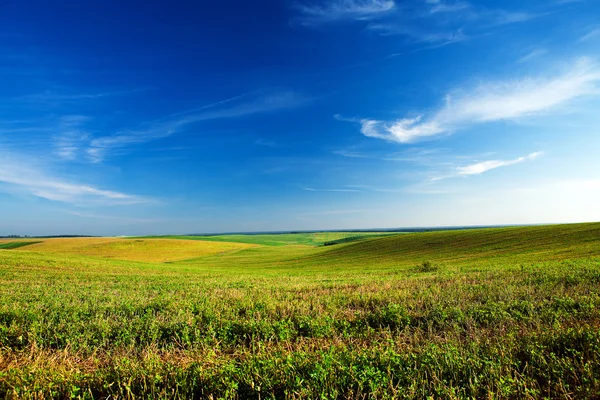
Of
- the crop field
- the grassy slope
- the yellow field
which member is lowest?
the yellow field

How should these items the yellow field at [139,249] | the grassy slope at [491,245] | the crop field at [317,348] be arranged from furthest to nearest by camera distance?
the yellow field at [139,249] → the grassy slope at [491,245] → the crop field at [317,348]

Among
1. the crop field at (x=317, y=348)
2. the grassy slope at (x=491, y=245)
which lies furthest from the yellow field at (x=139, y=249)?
the crop field at (x=317, y=348)

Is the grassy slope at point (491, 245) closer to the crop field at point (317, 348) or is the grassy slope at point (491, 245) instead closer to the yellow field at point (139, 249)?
the crop field at point (317, 348)

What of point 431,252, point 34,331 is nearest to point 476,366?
point 34,331

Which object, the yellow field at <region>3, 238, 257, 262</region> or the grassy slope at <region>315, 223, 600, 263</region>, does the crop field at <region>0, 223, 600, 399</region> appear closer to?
the grassy slope at <region>315, 223, 600, 263</region>

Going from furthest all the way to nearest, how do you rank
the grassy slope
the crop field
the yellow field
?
the yellow field
the grassy slope
the crop field

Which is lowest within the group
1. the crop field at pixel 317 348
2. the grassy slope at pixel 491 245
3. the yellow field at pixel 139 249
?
the yellow field at pixel 139 249

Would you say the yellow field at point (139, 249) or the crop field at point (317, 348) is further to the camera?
the yellow field at point (139, 249)

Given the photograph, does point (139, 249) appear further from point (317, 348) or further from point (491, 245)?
point (317, 348)

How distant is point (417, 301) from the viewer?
26.5 feet

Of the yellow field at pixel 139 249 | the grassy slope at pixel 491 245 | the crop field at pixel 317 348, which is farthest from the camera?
the yellow field at pixel 139 249

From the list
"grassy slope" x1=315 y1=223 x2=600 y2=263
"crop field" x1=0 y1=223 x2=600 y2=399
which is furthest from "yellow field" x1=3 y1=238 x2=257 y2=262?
"crop field" x1=0 y1=223 x2=600 y2=399

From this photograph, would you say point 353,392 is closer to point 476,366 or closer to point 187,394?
point 476,366

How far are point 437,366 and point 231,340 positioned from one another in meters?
3.89
